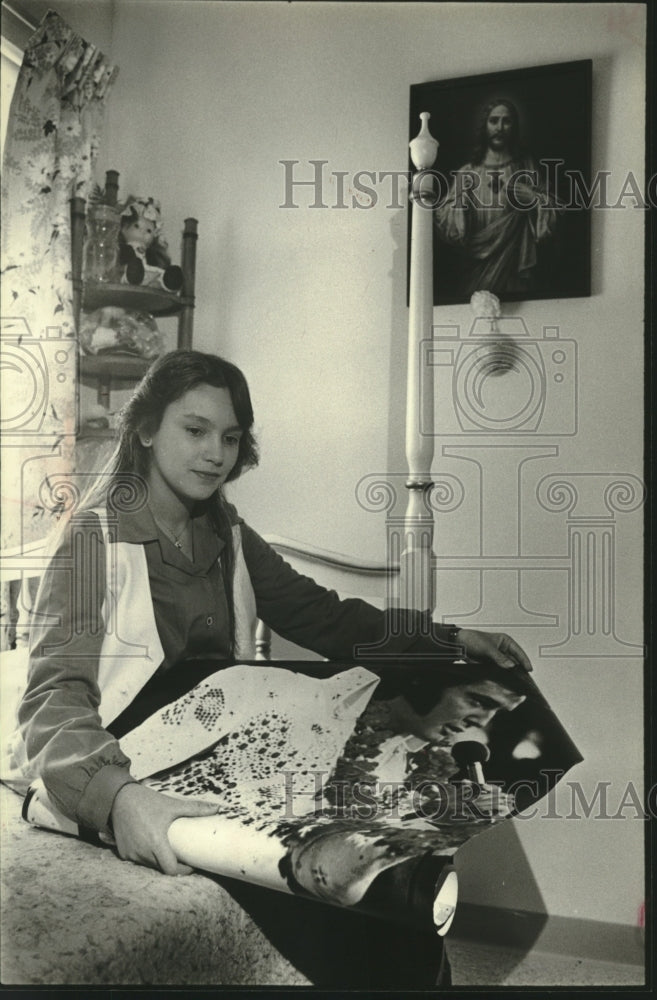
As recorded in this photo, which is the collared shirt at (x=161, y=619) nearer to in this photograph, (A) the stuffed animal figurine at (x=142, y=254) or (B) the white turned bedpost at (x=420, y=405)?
(B) the white turned bedpost at (x=420, y=405)

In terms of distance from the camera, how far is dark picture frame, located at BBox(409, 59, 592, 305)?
211 cm

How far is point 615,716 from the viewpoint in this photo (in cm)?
211

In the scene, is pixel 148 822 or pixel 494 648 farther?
pixel 494 648

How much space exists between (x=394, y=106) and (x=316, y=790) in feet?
Answer: 4.71

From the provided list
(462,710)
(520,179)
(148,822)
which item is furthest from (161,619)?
(520,179)

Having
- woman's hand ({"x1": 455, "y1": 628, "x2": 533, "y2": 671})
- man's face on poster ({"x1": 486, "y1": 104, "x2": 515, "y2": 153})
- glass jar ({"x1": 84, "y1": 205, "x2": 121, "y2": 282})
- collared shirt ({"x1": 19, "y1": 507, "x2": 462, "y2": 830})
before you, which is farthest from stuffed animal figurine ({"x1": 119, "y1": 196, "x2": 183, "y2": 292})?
woman's hand ({"x1": 455, "y1": 628, "x2": 533, "y2": 671})

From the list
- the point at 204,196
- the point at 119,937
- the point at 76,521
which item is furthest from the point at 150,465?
the point at 119,937

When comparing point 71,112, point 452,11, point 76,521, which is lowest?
point 76,521

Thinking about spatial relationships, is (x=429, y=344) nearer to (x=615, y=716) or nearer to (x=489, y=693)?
(x=489, y=693)

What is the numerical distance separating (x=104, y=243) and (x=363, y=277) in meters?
0.56

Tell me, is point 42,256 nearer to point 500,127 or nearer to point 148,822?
point 500,127

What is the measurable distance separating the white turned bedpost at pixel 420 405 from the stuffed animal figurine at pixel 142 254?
1.66ft

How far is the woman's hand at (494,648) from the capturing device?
2090 mm

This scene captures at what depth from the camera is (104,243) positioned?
2166mm
